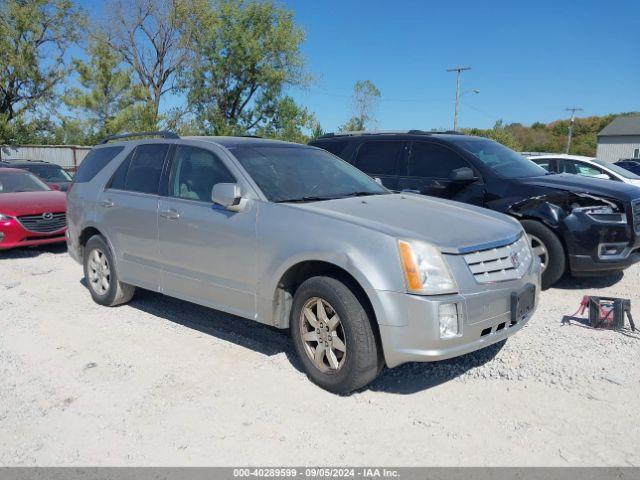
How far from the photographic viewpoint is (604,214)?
6129 mm

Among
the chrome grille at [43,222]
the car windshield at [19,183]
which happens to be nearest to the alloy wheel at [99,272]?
the chrome grille at [43,222]

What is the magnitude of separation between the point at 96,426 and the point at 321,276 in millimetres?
1712

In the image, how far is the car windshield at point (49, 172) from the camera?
13719 mm

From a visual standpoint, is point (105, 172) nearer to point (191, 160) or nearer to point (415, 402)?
point (191, 160)

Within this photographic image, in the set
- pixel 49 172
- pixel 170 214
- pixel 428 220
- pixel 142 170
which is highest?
pixel 142 170

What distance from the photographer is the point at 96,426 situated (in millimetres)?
3389

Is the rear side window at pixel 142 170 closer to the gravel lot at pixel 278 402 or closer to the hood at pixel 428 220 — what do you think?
the gravel lot at pixel 278 402

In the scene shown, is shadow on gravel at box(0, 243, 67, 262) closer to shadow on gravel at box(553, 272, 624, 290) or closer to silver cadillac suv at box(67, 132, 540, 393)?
silver cadillac suv at box(67, 132, 540, 393)

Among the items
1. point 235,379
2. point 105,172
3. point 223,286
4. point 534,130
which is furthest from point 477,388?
point 534,130

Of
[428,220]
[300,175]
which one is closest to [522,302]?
[428,220]

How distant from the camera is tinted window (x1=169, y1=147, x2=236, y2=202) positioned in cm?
465

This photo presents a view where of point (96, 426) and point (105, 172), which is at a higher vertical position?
point (105, 172)

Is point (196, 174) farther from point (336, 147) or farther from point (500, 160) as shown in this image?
point (500, 160)

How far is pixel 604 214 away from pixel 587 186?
420 millimetres
